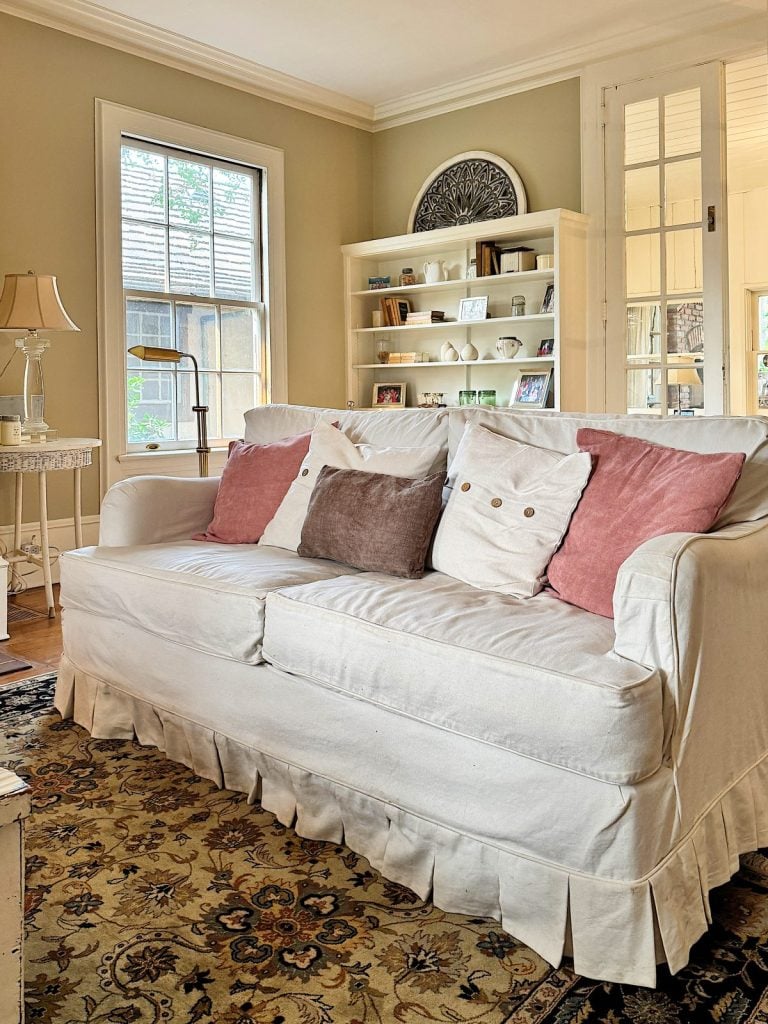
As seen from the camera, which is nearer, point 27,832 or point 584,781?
point 584,781

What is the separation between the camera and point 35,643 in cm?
352

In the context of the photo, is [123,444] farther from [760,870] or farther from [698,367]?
[760,870]

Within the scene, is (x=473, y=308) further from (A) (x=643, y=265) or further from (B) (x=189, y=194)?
(B) (x=189, y=194)

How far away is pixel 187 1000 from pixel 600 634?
0.94m

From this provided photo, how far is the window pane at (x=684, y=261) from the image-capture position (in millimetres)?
4719

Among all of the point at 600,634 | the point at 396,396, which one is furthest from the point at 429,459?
the point at 396,396

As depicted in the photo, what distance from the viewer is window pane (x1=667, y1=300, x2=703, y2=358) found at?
187 inches

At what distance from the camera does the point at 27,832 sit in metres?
1.93

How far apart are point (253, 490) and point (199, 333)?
274 cm

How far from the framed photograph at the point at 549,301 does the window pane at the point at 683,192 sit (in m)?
0.71

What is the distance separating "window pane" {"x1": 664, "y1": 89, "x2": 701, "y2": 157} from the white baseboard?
12.1 feet

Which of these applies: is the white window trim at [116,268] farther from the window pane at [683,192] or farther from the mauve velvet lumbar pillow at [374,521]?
the mauve velvet lumbar pillow at [374,521]

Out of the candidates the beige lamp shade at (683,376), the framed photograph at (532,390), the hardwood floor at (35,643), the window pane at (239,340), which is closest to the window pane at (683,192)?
the beige lamp shade at (683,376)

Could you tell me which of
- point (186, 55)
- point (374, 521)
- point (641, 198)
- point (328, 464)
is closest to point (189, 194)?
point (186, 55)
